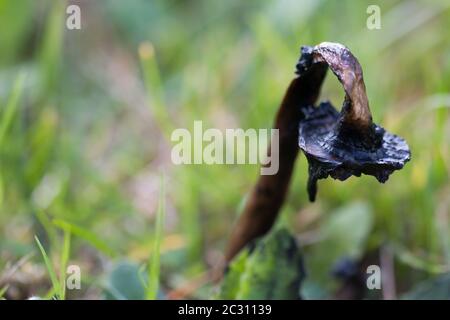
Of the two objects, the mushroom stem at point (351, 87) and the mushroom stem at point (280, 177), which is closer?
the mushroom stem at point (351, 87)

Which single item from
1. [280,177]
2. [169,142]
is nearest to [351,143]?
[280,177]

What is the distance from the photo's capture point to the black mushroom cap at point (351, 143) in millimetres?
1003

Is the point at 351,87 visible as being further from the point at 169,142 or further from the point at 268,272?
the point at 169,142

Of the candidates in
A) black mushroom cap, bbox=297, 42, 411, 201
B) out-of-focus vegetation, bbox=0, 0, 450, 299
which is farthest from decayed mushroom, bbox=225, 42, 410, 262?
out-of-focus vegetation, bbox=0, 0, 450, 299

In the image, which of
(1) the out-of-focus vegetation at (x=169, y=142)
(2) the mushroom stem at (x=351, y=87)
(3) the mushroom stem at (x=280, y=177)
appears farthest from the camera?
(1) the out-of-focus vegetation at (x=169, y=142)

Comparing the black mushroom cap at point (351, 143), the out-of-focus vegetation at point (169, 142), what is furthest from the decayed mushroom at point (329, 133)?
the out-of-focus vegetation at point (169, 142)

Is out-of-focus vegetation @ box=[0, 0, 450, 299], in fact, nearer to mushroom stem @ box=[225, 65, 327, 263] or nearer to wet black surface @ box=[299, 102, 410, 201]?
mushroom stem @ box=[225, 65, 327, 263]

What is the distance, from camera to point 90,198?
6.18ft

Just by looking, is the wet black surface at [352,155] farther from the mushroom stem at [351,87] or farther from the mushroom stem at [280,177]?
the mushroom stem at [280,177]

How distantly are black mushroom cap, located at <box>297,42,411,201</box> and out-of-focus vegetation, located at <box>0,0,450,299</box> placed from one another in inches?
14.4

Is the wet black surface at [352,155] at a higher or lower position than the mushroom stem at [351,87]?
lower

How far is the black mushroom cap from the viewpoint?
39.5 inches

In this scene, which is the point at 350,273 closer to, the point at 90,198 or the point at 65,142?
the point at 90,198
